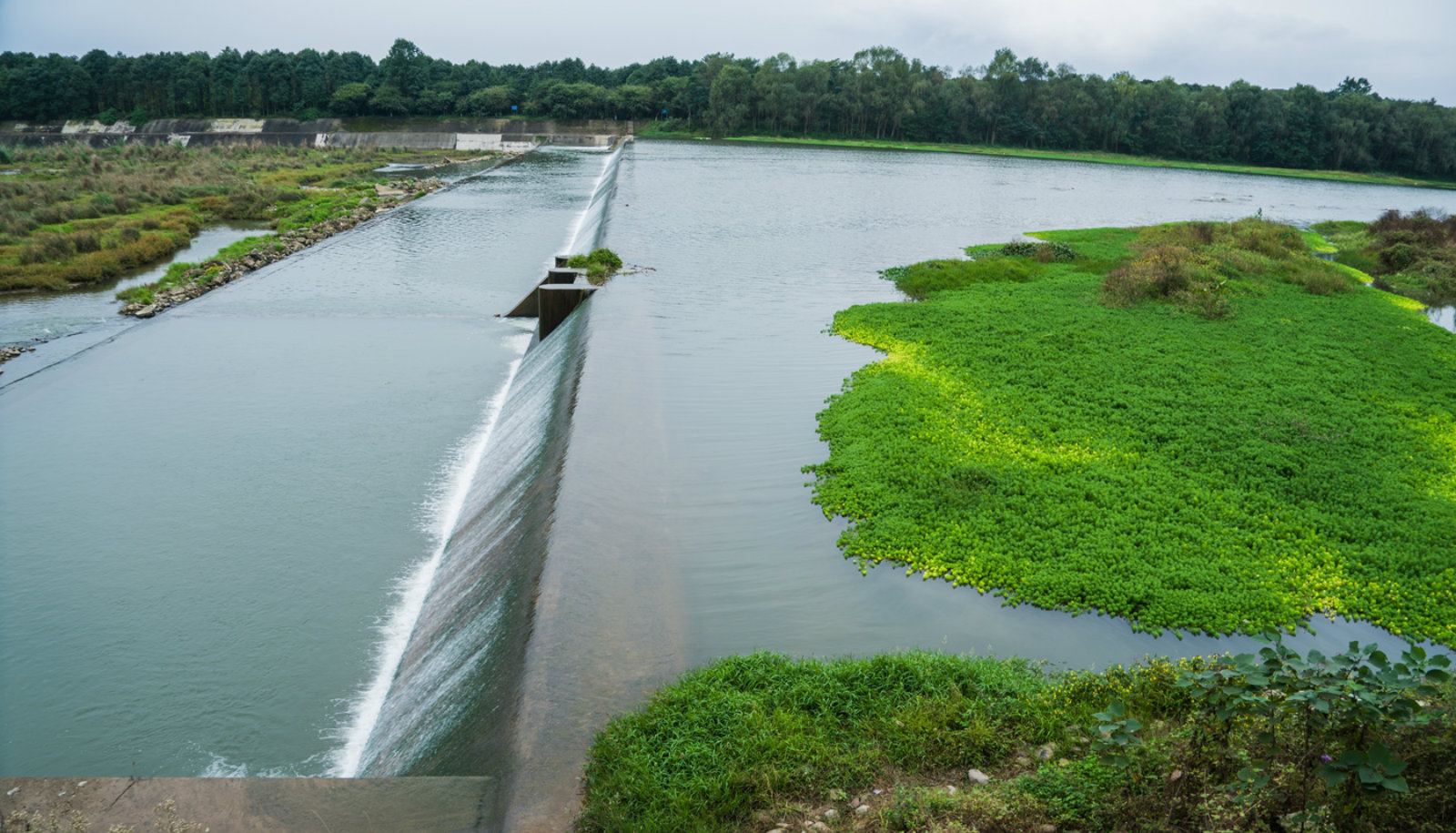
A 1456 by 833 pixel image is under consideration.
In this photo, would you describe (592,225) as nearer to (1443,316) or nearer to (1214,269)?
(1214,269)

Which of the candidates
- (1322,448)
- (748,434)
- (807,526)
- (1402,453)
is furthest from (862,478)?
(1402,453)

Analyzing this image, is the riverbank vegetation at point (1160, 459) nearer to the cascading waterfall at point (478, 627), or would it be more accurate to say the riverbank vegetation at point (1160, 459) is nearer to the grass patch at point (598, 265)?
the cascading waterfall at point (478, 627)

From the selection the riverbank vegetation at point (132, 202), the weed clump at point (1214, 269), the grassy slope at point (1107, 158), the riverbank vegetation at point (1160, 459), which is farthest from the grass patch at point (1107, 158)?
the riverbank vegetation at point (1160, 459)

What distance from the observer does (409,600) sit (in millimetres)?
9758

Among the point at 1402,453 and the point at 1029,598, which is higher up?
the point at 1402,453

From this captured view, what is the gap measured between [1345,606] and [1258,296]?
16022 mm

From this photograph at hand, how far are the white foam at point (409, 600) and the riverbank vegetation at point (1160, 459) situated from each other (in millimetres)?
5022

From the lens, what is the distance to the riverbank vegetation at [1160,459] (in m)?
8.36

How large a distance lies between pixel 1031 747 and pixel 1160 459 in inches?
259

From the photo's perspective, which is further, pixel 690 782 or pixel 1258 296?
pixel 1258 296

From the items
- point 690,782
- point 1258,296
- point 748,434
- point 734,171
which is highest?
point 734,171

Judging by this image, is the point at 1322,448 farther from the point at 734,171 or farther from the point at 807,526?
the point at 734,171

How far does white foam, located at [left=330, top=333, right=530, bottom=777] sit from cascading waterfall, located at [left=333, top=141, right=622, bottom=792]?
1 centimetres

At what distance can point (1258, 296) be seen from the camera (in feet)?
69.8
